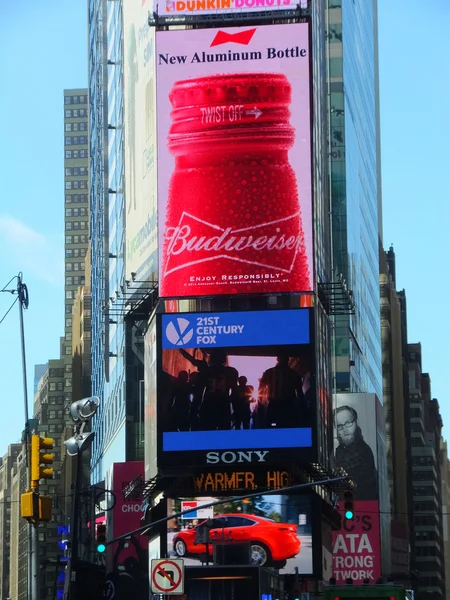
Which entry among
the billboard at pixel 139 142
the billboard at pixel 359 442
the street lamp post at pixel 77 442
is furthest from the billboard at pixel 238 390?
the billboard at pixel 359 442

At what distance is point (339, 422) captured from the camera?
4643 inches

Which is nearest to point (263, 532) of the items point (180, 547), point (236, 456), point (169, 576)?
point (236, 456)

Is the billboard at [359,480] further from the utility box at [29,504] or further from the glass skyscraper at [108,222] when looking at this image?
the utility box at [29,504]

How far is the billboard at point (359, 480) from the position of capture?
112 m

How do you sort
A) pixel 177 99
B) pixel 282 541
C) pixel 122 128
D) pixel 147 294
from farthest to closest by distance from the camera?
1. pixel 122 128
2. pixel 147 294
3. pixel 177 99
4. pixel 282 541

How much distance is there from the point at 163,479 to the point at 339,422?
40.5 metres

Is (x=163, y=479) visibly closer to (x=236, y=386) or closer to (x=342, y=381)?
(x=236, y=386)

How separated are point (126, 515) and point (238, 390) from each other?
30.1m

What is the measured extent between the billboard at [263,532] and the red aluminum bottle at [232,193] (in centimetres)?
1116

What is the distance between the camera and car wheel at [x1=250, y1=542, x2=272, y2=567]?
245 feet

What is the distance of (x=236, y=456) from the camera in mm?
76438

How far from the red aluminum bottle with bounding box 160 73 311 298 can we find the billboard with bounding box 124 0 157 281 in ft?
25.5

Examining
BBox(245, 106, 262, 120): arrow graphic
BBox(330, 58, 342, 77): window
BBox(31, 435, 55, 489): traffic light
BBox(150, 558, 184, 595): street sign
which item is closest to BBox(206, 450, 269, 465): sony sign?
BBox(245, 106, 262, 120): arrow graphic

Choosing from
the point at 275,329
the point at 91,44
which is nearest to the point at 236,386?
the point at 275,329
